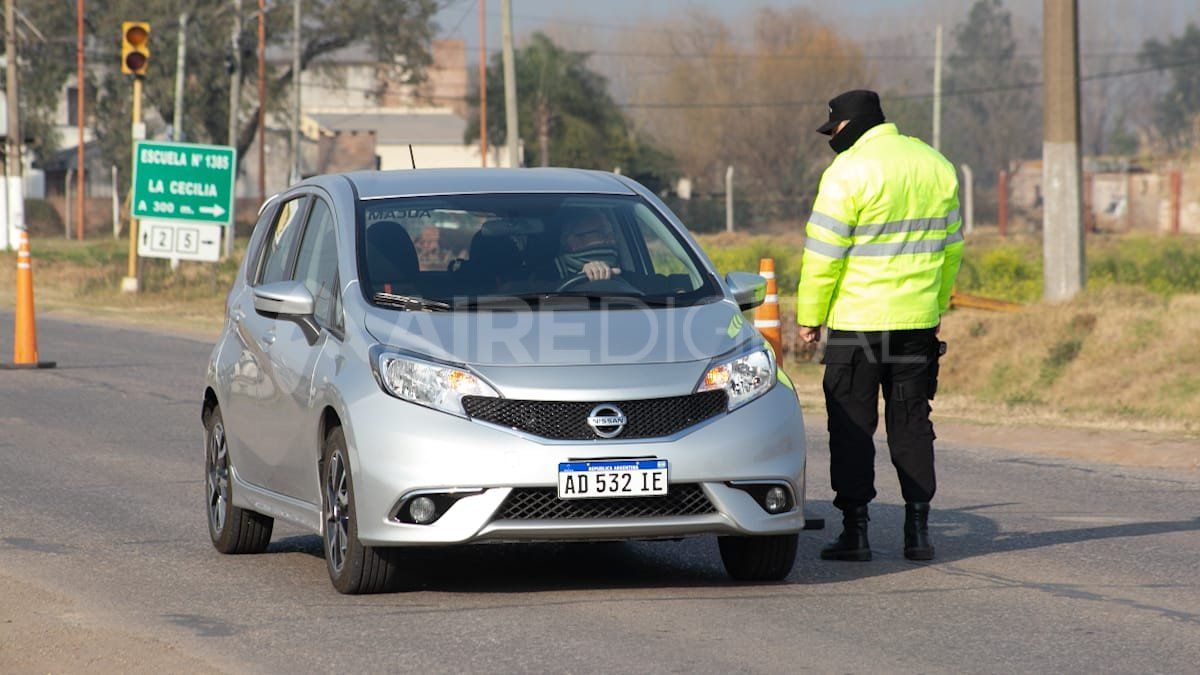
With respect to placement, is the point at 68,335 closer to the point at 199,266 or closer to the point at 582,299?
the point at 199,266

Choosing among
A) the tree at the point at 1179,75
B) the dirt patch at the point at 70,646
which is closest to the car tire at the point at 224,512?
the dirt patch at the point at 70,646

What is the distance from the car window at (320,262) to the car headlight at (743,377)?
1514 mm

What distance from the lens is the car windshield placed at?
7941mm

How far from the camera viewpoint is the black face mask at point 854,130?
334 inches

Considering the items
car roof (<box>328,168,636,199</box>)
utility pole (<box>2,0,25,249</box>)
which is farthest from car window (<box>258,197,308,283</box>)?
utility pole (<box>2,0,25,249</box>)

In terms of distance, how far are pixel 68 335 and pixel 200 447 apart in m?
12.3

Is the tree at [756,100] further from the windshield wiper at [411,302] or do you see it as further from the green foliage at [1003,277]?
the windshield wiper at [411,302]

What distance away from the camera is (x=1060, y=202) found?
18.9m

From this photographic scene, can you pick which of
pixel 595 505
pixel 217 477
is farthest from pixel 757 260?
pixel 595 505

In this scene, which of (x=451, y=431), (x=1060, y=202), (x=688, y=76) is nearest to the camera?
(x=451, y=431)

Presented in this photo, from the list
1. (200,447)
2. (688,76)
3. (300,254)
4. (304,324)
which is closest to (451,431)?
(304,324)

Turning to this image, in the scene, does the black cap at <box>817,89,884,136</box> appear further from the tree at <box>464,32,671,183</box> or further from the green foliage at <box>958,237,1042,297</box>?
the tree at <box>464,32,671,183</box>

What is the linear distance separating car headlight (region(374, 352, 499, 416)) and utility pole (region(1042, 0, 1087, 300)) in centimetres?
→ 1242

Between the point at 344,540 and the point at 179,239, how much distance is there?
23.3 m
